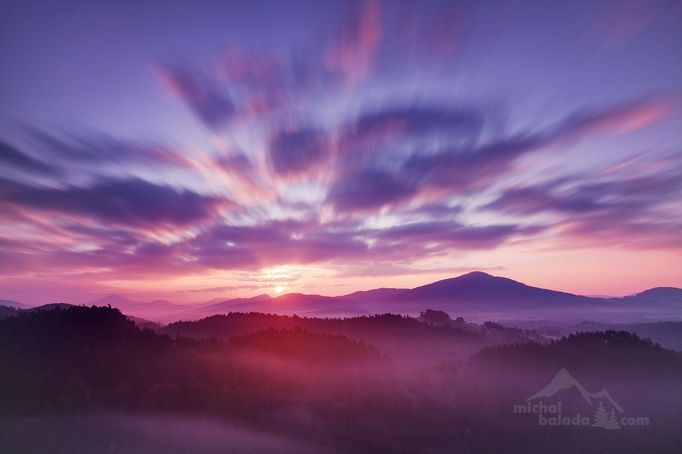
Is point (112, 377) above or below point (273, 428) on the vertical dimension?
above

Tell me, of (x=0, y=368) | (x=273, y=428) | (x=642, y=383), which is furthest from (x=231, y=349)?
(x=642, y=383)

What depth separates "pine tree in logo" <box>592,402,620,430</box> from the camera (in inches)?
1239

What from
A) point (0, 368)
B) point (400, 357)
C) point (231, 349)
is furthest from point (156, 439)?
point (400, 357)

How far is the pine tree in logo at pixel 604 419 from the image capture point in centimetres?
3147

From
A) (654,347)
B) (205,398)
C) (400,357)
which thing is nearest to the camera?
(205,398)

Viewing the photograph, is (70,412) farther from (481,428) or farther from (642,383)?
(642,383)

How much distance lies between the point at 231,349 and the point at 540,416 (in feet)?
101

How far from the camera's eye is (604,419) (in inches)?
1280

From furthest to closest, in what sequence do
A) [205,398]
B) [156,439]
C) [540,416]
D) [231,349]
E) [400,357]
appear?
[400,357]
[231,349]
[540,416]
[205,398]
[156,439]

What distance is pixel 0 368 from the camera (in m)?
27.9

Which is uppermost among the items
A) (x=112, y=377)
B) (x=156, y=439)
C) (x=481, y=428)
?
(x=112, y=377)

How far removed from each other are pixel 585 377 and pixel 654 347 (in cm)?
962

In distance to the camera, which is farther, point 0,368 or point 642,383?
point 642,383

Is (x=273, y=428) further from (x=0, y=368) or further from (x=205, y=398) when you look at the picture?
(x=0, y=368)
